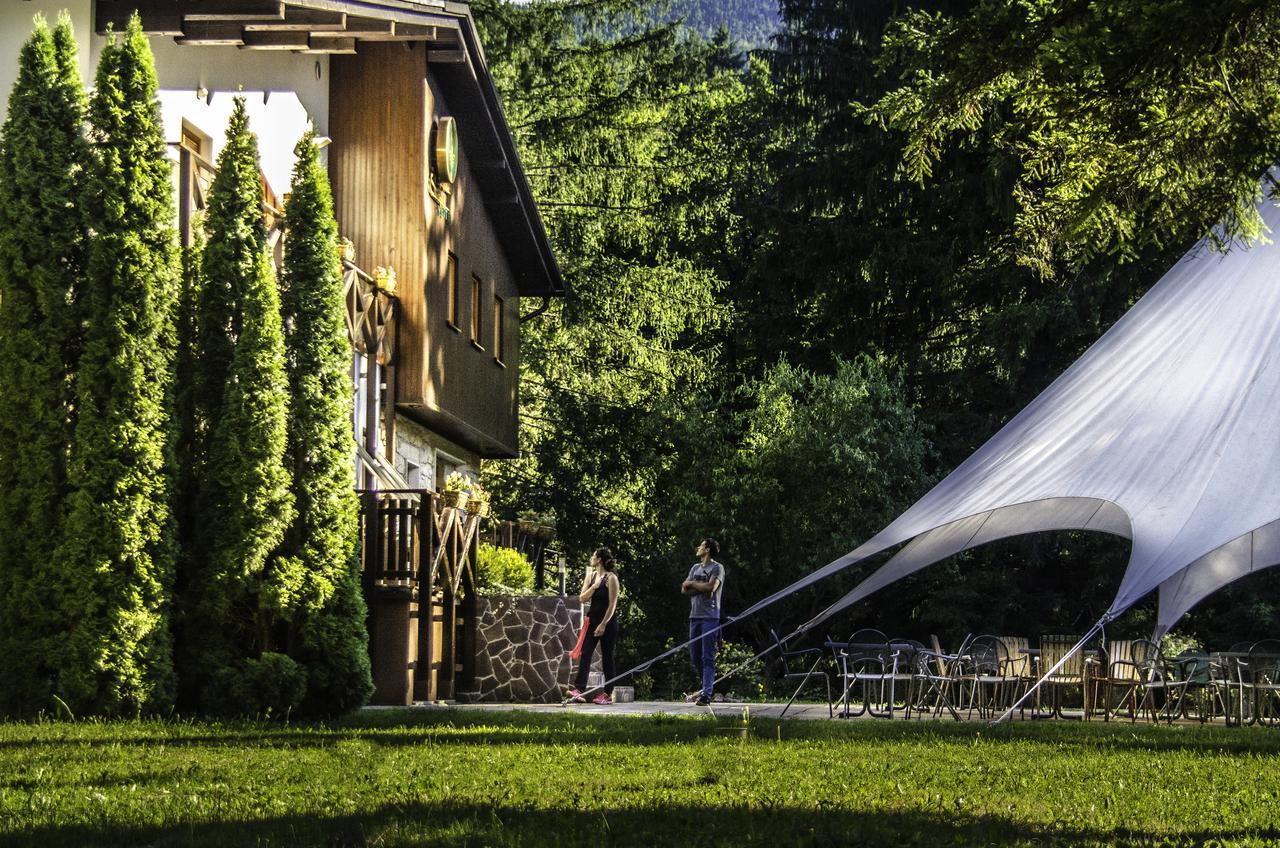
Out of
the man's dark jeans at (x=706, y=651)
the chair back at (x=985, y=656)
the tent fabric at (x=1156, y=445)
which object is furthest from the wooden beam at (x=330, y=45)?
the chair back at (x=985, y=656)

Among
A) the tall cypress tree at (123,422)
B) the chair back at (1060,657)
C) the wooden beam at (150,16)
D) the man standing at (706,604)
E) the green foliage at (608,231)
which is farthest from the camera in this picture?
the green foliage at (608,231)

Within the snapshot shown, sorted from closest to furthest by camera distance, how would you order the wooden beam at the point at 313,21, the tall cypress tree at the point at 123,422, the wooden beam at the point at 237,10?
the tall cypress tree at the point at 123,422 → the wooden beam at the point at 237,10 → the wooden beam at the point at 313,21

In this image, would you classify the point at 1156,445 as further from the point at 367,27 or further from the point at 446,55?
the point at 446,55

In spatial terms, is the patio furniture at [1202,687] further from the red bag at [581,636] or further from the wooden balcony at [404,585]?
the wooden balcony at [404,585]

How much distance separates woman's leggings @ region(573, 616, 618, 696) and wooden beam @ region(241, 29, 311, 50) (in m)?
6.18

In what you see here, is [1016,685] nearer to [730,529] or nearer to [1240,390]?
[1240,390]

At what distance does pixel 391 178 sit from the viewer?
1584cm

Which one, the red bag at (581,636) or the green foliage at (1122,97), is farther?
the red bag at (581,636)

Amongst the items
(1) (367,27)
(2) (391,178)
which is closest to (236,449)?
(1) (367,27)

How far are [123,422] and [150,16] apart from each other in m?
5.39

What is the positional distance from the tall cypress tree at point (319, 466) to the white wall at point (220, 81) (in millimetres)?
1837

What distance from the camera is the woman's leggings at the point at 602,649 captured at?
14.8 m

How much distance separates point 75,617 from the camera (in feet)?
30.2

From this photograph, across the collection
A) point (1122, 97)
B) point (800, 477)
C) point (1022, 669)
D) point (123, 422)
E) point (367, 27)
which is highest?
point (367, 27)
